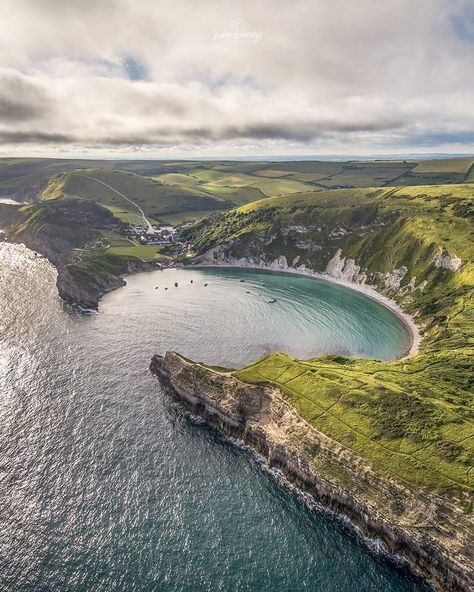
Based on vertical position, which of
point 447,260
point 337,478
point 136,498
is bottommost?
point 136,498

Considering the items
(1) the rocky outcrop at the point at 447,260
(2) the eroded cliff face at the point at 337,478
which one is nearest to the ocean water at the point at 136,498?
(2) the eroded cliff face at the point at 337,478

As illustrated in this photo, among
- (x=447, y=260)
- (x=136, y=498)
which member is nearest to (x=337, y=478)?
(x=136, y=498)

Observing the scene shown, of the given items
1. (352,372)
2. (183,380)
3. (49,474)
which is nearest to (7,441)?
(49,474)

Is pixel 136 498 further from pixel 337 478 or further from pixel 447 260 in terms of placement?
pixel 447 260

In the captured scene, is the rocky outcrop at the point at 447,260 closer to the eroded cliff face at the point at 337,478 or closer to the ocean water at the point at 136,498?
the ocean water at the point at 136,498

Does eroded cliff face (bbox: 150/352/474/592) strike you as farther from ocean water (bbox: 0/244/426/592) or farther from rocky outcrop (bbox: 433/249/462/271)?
rocky outcrop (bbox: 433/249/462/271)
